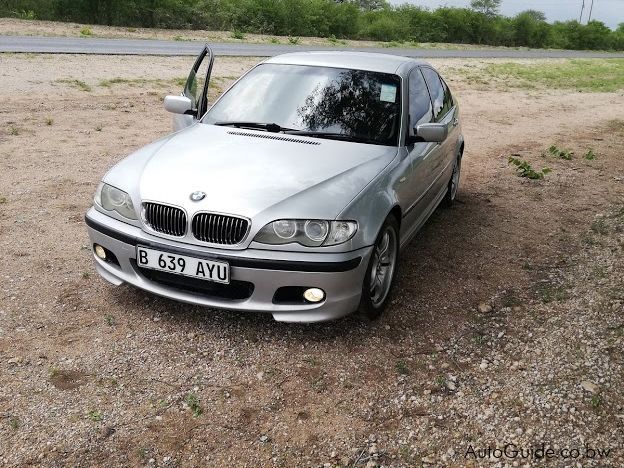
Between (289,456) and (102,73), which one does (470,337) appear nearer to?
(289,456)

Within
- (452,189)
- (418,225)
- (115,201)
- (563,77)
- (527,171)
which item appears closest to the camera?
(115,201)

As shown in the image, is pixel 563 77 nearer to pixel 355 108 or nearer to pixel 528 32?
pixel 355 108

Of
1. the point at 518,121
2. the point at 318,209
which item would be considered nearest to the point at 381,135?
the point at 318,209

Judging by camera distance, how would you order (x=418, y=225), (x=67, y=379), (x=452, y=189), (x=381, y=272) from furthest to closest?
(x=452, y=189), (x=418, y=225), (x=381, y=272), (x=67, y=379)

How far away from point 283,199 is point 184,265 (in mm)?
667

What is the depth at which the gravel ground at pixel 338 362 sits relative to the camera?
107 inches

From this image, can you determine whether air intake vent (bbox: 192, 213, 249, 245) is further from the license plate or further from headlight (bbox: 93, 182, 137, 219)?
headlight (bbox: 93, 182, 137, 219)

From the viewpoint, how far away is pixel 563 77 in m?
21.6

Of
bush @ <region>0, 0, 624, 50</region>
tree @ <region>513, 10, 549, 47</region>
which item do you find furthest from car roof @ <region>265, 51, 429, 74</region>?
tree @ <region>513, 10, 549, 47</region>

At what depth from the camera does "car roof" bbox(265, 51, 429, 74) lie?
469cm

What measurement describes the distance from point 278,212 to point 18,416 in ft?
5.32

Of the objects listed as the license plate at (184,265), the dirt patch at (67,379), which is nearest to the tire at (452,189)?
the license plate at (184,265)

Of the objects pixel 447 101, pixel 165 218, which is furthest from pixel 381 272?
pixel 447 101

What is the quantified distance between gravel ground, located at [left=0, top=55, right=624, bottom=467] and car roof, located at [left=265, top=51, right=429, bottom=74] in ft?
5.08
